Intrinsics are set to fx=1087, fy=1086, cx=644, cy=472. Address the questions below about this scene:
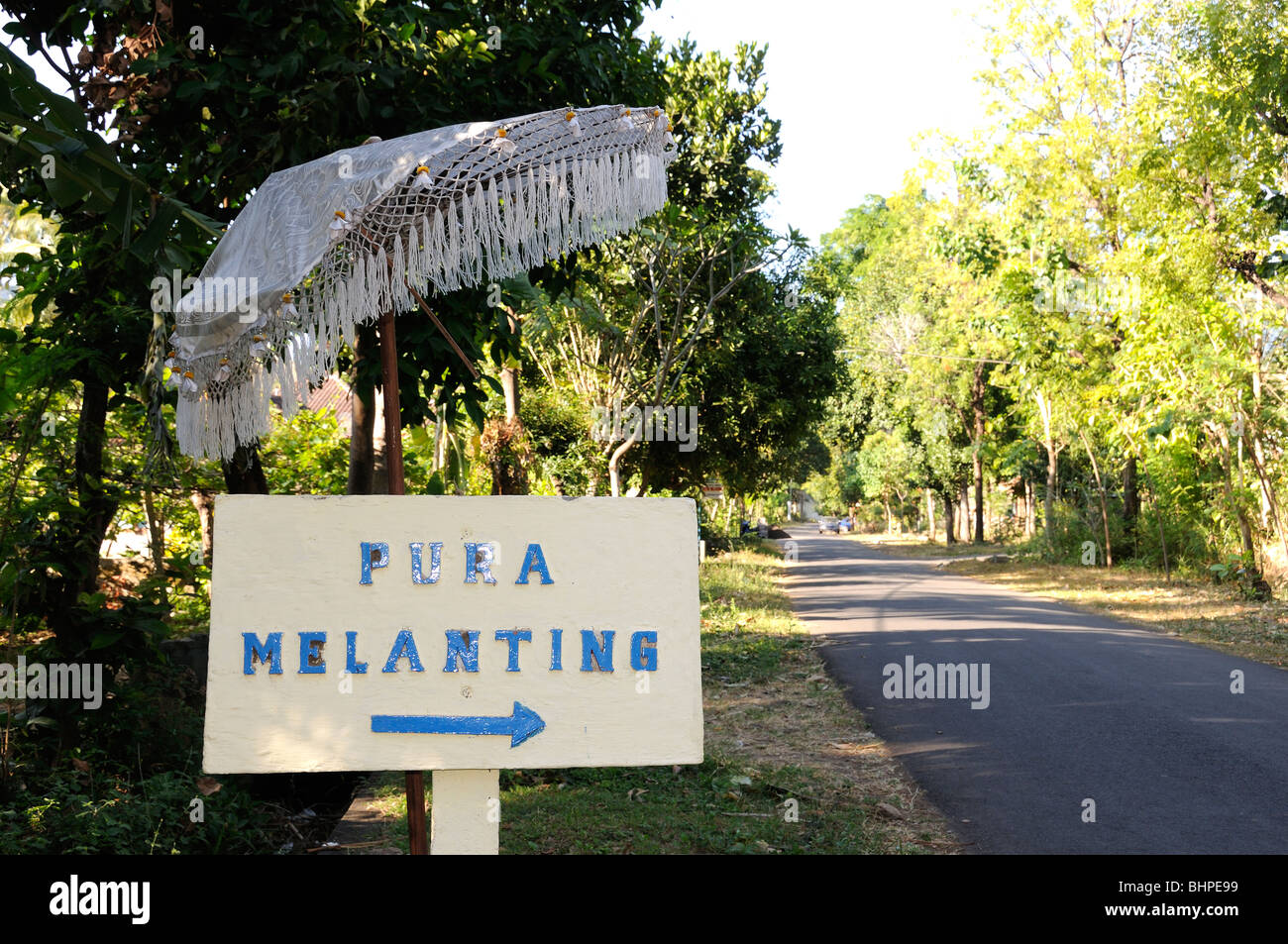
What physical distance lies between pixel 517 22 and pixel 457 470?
6819mm

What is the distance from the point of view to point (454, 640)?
356cm

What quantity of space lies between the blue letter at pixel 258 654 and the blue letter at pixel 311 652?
72 millimetres

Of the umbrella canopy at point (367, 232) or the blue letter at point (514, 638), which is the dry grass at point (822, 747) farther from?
the umbrella canopy at point (367, 232)

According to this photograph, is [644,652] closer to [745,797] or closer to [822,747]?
[745,797]

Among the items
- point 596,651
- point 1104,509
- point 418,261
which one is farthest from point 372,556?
point 1104,509

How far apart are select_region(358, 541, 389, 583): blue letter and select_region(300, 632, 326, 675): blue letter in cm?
23

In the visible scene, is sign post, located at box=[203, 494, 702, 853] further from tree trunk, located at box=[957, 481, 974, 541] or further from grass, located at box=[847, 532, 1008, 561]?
tree trunk, located at box=[957, 481, 974, 541]

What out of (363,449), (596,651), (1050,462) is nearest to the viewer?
(596,651)

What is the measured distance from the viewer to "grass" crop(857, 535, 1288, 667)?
1362 cm

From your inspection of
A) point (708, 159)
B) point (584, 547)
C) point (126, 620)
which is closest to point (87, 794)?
point (126, 620)

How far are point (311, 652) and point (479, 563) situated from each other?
0.60m

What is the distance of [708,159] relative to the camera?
17328 mm

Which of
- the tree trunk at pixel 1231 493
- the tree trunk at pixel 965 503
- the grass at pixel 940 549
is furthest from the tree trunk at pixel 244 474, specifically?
the tree trunk at pixel 965 503

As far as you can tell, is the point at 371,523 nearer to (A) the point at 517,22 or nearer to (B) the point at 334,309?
(B) the point at 334,309
